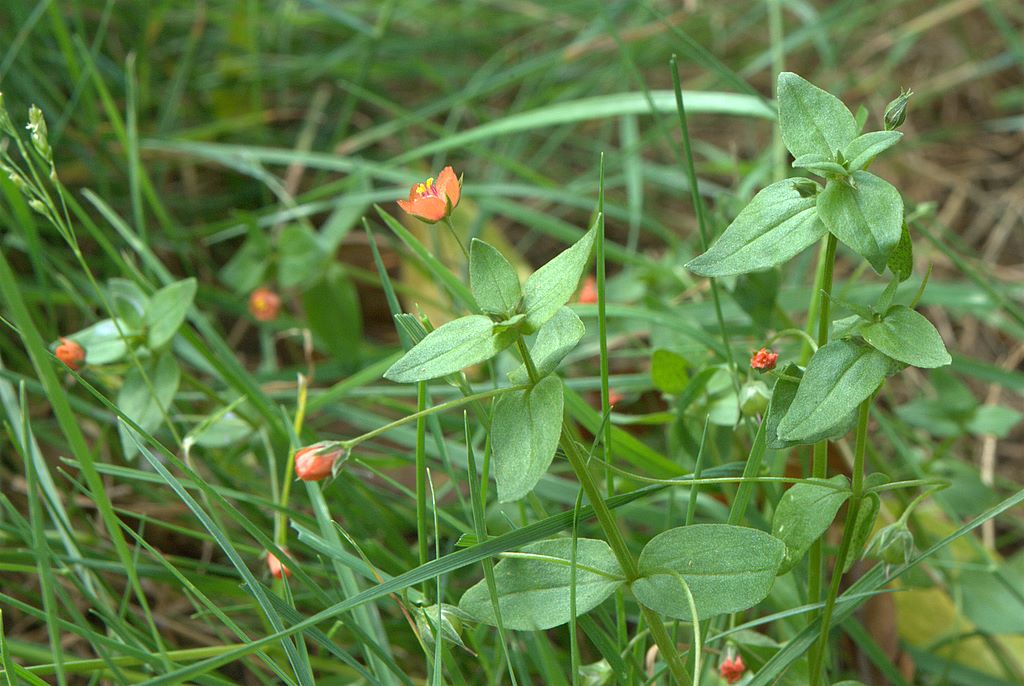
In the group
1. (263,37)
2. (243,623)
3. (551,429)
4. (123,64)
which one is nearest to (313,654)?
(243,623)

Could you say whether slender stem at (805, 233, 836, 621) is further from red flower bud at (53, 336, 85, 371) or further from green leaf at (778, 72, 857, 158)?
red flower bud at (53, 336, 85, 371)

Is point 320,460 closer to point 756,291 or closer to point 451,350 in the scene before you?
point 451,350

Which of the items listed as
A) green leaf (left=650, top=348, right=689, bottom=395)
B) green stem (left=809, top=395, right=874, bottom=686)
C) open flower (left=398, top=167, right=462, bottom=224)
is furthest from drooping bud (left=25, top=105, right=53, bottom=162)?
green stem (left=809, top=395, right=874, bottom=686)

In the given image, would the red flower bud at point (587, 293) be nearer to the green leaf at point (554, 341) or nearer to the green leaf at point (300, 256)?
the green leaf at point (300, 256)

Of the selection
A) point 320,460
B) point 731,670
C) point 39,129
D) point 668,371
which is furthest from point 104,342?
point 731,670

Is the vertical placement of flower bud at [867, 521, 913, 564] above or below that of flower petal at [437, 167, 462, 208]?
below

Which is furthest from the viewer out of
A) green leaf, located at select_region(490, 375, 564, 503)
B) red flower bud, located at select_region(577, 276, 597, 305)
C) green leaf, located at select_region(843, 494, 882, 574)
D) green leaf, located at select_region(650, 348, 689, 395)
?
red flower bud, located at select_region(577, 276, 597, 305)

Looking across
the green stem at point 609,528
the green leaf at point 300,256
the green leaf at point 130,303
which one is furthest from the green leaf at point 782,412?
the green leaf at point 300,256

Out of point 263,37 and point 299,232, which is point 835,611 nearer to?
point 299,232
